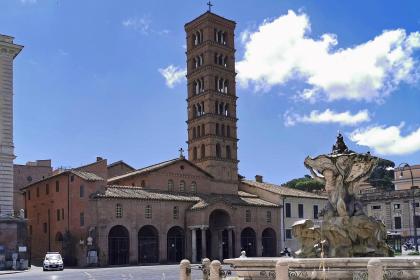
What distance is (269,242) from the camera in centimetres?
6888

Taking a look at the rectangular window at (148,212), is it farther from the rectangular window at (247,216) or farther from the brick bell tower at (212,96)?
the brick bell tower at (212,96)

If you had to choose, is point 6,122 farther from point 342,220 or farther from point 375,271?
point 375,271

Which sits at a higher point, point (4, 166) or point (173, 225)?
point (4, 166)

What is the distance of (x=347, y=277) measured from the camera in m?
17.4

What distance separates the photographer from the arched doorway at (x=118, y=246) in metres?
54.4

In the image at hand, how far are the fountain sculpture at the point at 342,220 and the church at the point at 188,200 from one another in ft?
110

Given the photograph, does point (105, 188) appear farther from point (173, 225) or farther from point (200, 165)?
point (200, 165)

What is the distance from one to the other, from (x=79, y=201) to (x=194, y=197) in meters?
13.0

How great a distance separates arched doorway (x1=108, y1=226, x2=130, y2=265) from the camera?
178 ft

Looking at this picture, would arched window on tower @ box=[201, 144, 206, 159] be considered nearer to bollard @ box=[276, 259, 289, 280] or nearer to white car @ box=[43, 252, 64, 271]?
white car @ box=[43, 252, 64, 271]

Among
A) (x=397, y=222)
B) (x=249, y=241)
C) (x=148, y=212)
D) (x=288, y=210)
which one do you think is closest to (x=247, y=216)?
(x=249, y=241)

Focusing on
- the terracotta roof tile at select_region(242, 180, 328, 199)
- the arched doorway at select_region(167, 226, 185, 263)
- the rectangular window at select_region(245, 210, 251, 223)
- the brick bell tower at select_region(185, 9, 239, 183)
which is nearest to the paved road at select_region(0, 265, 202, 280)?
the arched doorway at select_region(167, 226, 185, 263)

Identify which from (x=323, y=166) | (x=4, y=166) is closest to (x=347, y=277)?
(x=323, y=166)

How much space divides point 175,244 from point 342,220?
40.2m
